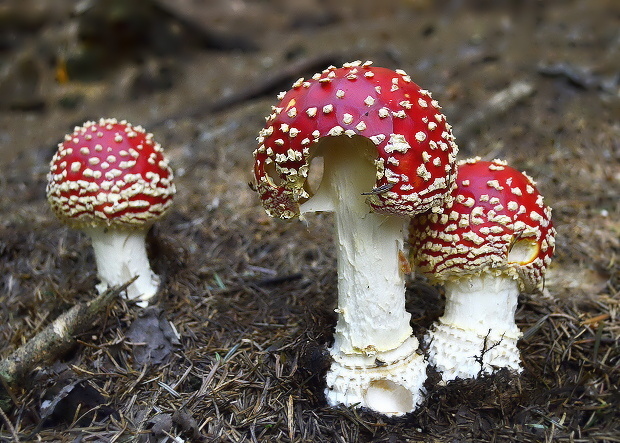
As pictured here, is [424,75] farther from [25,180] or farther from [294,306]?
[25,180]

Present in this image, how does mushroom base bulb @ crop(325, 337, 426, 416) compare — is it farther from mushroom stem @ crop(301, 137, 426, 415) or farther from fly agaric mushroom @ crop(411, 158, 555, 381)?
fly agaric mushroom @ crop(411, 158, 555, 381)

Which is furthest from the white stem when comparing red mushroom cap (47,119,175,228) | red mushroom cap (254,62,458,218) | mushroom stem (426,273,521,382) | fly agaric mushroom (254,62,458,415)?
mushroom stem (426,273,521,382)

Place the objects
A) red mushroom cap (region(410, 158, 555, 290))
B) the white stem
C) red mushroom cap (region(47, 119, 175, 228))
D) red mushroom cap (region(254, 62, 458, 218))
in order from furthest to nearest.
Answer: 1. the white stem
2. red mushroom cap (region(47, 119, 175, 228))
3. red mushroom cap (region(410, 158, 555, 290))
4. red mushroom cap (region(254, 62, 458, 218))

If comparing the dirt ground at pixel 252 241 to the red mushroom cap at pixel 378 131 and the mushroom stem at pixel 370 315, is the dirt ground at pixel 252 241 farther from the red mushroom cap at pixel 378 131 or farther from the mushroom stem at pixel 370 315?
the red mushroom cap at pixel 378 131

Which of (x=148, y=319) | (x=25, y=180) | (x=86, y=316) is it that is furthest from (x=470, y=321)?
(x=25, y=180)

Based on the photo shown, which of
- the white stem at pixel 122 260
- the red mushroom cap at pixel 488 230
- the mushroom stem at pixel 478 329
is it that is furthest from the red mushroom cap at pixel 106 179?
the mushroom stem at pixel 478 329

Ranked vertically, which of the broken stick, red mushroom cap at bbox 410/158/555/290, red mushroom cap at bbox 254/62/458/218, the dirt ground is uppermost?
red mushroom cap at bbox 254/62/458/218
